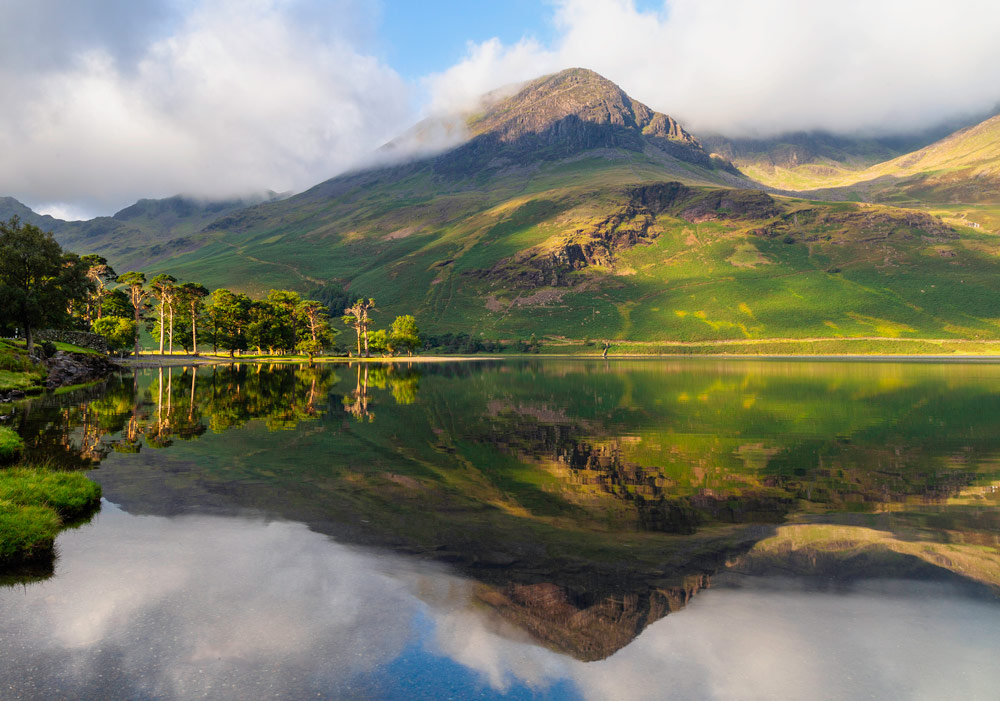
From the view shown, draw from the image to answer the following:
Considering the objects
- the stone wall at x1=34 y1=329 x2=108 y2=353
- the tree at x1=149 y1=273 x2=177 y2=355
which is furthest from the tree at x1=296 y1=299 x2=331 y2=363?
the stone wall at x1=34 y1=329 x2=108 y2=353

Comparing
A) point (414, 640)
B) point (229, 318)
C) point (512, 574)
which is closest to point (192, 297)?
point (229, 318)

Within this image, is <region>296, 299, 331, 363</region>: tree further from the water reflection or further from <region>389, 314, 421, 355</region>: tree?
the water reflection

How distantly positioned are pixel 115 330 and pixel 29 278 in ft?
168

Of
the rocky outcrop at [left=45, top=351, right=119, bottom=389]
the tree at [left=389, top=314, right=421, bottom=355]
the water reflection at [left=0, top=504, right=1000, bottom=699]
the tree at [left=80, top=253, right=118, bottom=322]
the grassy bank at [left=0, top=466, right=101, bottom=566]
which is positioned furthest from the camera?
the tree at [left=389, top=314, right=421, bottom=355]

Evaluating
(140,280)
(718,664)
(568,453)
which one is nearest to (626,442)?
(568,453)

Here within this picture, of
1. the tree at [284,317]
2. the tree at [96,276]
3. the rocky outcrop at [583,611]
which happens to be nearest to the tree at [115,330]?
the tree at [96,276]

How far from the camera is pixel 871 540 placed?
53.6ft

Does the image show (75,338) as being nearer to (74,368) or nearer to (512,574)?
(74,368)

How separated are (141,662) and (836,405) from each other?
56680mm

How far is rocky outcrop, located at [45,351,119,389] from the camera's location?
6738cm

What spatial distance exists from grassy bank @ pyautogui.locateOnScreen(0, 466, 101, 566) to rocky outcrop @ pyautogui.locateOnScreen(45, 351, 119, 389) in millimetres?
53141

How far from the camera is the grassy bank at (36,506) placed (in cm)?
1438

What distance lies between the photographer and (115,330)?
4801 inches

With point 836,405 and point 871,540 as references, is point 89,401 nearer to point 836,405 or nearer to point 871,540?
point 871,540
